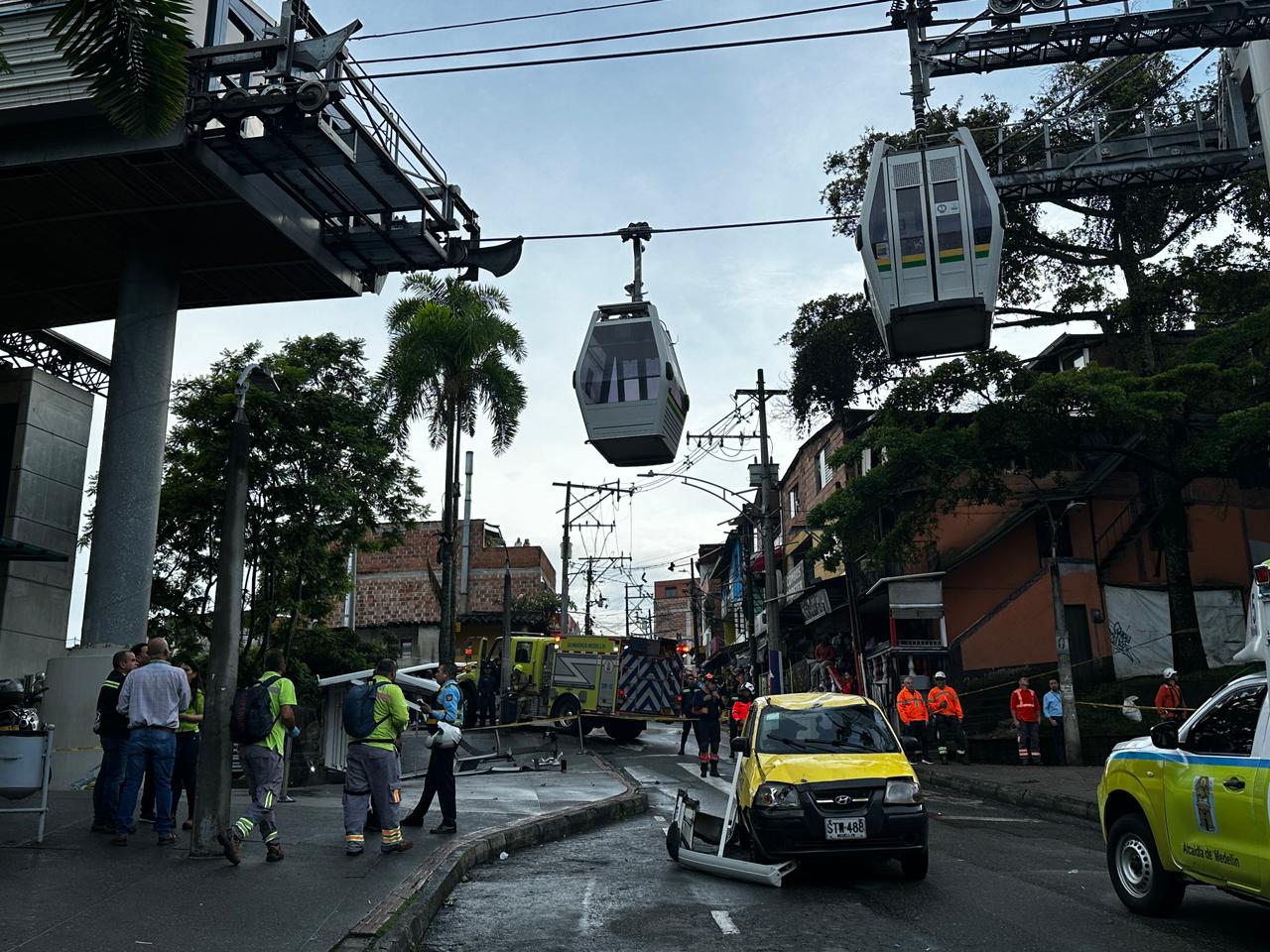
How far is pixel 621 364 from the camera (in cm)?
1566

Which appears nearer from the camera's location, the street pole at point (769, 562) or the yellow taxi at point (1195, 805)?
the yellow taxi at point (1195, 805)

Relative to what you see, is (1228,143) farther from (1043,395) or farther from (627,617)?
(627,617)

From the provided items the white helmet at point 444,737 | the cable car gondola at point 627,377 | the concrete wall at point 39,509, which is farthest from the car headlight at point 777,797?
the concrete wall at point 39,509

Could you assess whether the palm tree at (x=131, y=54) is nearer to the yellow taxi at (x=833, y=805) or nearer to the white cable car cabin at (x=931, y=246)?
the yellow taxi at (x=833, y=805)

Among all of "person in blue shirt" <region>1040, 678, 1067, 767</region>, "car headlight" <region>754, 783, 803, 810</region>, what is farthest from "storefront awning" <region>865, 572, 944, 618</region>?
"car headlight" <region>754, 783, 803, 810</region>

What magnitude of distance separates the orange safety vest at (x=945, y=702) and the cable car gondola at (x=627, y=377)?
1073cm

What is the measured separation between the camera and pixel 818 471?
4525cm

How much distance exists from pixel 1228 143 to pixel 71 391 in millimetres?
26106

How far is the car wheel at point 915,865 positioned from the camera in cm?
973

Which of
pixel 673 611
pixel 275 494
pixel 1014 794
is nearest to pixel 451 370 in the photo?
pixel 275 494

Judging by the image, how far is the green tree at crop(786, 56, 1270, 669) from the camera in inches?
1007

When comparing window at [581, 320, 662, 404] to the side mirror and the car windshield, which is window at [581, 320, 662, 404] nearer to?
the car windshield

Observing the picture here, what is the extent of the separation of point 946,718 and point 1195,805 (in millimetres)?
17007

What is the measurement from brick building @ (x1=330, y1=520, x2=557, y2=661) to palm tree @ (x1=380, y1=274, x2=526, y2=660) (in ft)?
73.1
